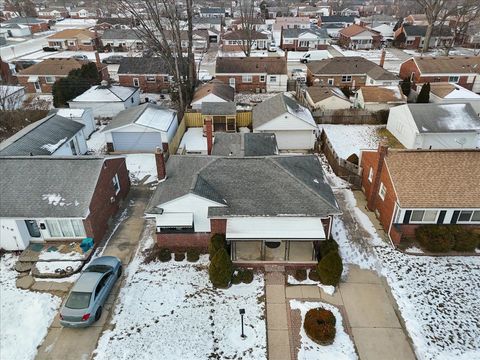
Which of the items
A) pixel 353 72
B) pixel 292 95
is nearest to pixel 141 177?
pixel 292 95

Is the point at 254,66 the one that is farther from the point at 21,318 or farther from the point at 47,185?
the point at 21,318

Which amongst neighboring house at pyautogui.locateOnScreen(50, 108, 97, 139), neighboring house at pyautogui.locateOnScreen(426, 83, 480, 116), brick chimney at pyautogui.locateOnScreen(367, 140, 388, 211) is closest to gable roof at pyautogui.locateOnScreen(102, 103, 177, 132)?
neighboring house at pyautogui.locateOnScreen(50, 108, 97, 139)

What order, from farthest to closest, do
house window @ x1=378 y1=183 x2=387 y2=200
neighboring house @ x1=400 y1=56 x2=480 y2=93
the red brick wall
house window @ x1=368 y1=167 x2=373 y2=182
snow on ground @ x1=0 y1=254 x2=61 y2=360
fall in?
neighboring house @ x1=400 y1=56 x2=480 y2=93 → house window @ x1=368 y1=167 x2=373 y2=182 → house window @ x1=378 y1=183 x2=387 y2=200 → the red brick wall → snow on ground @ x1=0 y1=254 x2=61 y2=360

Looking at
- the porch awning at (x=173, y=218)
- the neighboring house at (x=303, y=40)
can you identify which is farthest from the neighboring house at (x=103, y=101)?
the neighboring house at (x=303, y=40)

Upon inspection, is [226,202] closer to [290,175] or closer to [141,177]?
[290,175]

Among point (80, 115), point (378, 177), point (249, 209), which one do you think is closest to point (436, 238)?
point (378, 177)

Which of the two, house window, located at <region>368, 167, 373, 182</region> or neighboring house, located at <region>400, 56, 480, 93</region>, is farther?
neighboring house, located at <region>400, 56, 480, 93</region>

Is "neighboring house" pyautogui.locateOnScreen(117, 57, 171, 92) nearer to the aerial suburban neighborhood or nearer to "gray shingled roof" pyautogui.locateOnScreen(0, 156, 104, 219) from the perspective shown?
the aerial suburban neighborhood

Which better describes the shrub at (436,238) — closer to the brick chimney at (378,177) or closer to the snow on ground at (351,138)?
the brick chimney at (378,177)
